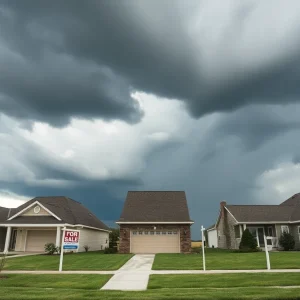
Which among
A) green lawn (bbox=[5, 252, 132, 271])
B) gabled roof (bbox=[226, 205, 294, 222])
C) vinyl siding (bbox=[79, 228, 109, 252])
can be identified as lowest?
green lawn (bbox=[5, 252, 132, 271])

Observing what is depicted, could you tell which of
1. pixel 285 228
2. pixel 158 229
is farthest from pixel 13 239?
pixel 285 228

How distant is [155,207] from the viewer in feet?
100

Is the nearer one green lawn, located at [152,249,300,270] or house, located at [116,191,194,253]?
green lawn, located at [152,249,300,270]

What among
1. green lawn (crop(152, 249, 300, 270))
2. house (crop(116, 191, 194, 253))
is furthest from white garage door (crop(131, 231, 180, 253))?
green lawn (crop(152, 249, 300, 270))

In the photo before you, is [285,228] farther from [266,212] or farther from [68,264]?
[68,264]

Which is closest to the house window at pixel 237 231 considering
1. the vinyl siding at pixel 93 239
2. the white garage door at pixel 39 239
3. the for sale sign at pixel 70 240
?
the vinyl siding at pixel 93 239

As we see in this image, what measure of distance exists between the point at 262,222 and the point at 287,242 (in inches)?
111

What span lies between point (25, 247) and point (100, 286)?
895 inches

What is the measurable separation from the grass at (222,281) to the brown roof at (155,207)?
1618 cm

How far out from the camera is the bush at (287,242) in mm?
29353

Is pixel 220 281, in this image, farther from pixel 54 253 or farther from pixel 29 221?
pixel 29 221

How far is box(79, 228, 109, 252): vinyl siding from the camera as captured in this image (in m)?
31.4

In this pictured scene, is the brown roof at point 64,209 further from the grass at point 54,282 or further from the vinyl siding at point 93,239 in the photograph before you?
the grass at point 54,282

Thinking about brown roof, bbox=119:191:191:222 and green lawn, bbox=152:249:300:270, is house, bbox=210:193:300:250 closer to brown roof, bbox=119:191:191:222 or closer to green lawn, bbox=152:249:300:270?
brown roof, bbox=119:191:191:222
